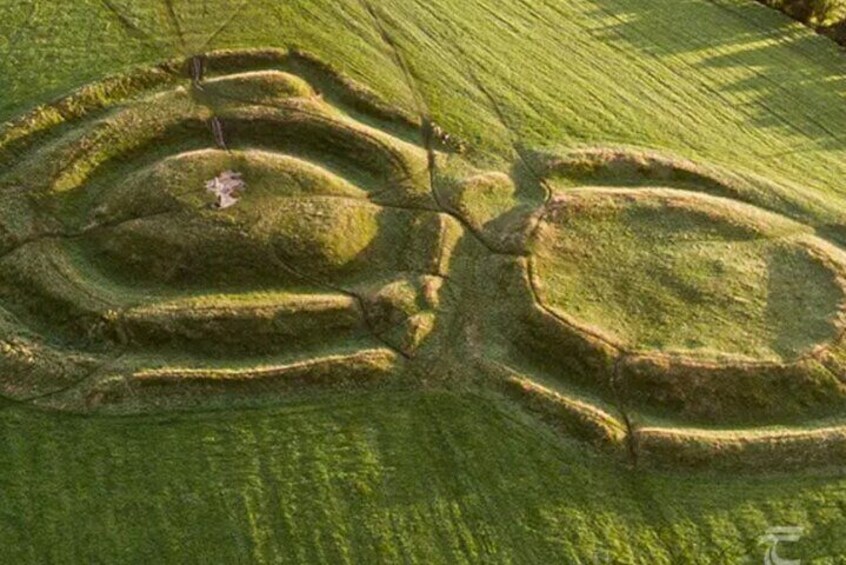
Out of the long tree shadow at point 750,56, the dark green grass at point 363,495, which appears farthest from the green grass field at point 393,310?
the long tree shadow at point 750,56

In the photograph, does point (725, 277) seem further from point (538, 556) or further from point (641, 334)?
point (538, 556)

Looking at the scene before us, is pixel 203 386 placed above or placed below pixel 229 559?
above

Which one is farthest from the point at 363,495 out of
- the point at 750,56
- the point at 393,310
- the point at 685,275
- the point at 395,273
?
the point at 750,56

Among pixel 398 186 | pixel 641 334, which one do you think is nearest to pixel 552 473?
pixel 641 334

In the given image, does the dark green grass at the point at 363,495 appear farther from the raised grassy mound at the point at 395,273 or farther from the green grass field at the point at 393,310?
the raised grassy mound at the point at 395,273

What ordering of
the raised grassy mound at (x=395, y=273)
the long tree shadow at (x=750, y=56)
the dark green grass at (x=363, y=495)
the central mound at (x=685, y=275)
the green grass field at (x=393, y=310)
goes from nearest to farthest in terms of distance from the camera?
the dark green grass at (x=363, y=495), the green grass field at (x=393, y=310), the raised grassy mound at (x=395, y=273), the central mound at (x=685, y=275), the long tree shadow at (x=750, y=56)

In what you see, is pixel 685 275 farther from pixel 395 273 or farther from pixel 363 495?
pixel 363 495
